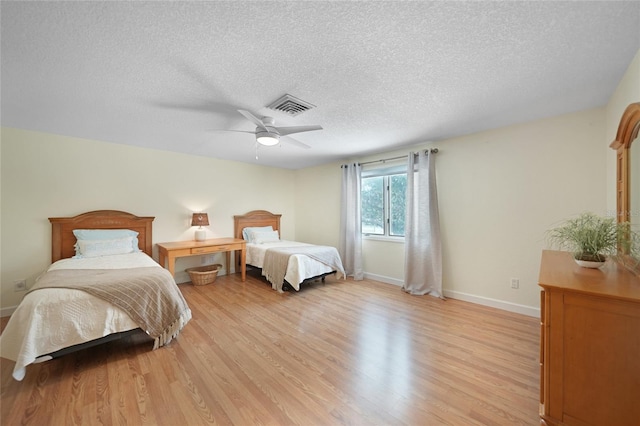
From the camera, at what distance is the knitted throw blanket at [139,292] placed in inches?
78.5

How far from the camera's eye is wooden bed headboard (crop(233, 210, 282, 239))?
487cm

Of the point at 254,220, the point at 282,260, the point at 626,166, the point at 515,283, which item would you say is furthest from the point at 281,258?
the point at 626,166

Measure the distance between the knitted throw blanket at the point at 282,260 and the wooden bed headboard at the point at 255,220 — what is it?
3.63 ft

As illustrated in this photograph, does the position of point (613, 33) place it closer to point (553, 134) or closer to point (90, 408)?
point (553, 134)

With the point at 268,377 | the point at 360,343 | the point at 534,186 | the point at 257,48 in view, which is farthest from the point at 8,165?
the point at 534,186

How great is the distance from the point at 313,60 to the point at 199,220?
11.2 feet

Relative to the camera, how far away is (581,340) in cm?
125

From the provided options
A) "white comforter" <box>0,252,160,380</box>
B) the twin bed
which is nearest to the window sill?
the twin bed

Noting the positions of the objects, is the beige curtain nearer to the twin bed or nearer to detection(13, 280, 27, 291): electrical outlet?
the twin bed

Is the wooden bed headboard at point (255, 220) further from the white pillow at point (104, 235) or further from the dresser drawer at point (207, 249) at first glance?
the white pillow at point (104, 235)

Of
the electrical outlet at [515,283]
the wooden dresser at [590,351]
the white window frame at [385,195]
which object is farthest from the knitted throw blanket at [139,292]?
the electrical outlet at [515,283]

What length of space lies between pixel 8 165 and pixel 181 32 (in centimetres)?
330

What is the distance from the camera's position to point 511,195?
2920 millimetres

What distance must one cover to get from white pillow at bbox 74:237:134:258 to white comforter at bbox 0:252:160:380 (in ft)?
4.73
